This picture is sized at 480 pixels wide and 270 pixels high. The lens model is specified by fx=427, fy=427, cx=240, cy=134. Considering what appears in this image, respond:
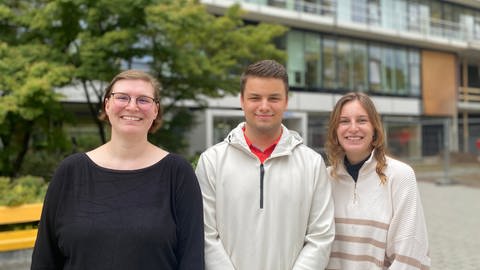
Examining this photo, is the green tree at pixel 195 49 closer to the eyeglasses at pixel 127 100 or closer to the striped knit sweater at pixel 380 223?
the eyeglasses at pixel 127 100

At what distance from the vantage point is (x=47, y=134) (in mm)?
11312

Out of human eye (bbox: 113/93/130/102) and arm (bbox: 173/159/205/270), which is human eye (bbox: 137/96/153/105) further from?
arm (bbox: 173/159/205/270)

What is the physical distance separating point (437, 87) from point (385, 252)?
31306mm

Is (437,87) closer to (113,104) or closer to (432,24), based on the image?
(432,24)

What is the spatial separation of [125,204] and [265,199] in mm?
717

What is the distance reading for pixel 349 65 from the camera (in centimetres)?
2645

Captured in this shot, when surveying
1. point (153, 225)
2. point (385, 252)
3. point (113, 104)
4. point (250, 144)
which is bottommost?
point (385, 252)

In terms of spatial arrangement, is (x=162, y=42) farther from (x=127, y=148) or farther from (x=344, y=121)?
(x=127, y=148)

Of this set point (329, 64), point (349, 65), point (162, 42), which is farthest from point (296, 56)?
point (162, 42)

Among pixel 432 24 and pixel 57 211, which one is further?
pixel 432 24

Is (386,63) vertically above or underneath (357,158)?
above

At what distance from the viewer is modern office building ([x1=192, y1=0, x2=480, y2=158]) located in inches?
813

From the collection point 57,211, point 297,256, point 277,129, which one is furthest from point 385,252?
point 57,211

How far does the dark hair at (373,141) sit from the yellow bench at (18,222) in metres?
3.83
